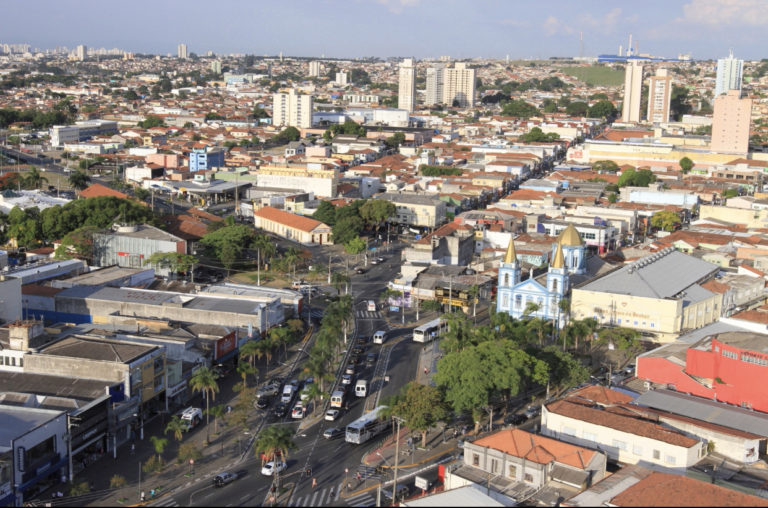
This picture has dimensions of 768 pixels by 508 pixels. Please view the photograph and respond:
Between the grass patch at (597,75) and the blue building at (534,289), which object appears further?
the grass patch at (597,75)

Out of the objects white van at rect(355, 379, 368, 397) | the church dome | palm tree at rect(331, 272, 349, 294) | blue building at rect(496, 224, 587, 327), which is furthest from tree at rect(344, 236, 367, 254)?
white van at rect(355, 379, 368, 397)

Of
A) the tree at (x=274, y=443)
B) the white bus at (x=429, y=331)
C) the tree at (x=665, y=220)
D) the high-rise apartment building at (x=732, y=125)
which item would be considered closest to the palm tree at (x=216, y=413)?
the tree at (x=274, y=443)

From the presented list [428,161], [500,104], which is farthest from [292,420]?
[500,104]

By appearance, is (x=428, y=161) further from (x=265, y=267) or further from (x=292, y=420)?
(x=292, y=420)

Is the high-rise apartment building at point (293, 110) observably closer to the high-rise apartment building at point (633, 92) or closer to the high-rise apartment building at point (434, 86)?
the high-rise apartment building at point (434, 86)

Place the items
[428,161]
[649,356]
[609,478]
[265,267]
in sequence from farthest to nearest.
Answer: [428,161], [265,267], [649,356], [609,478]

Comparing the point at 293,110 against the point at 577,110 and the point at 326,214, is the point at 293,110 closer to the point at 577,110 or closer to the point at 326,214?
the point at 577,110
